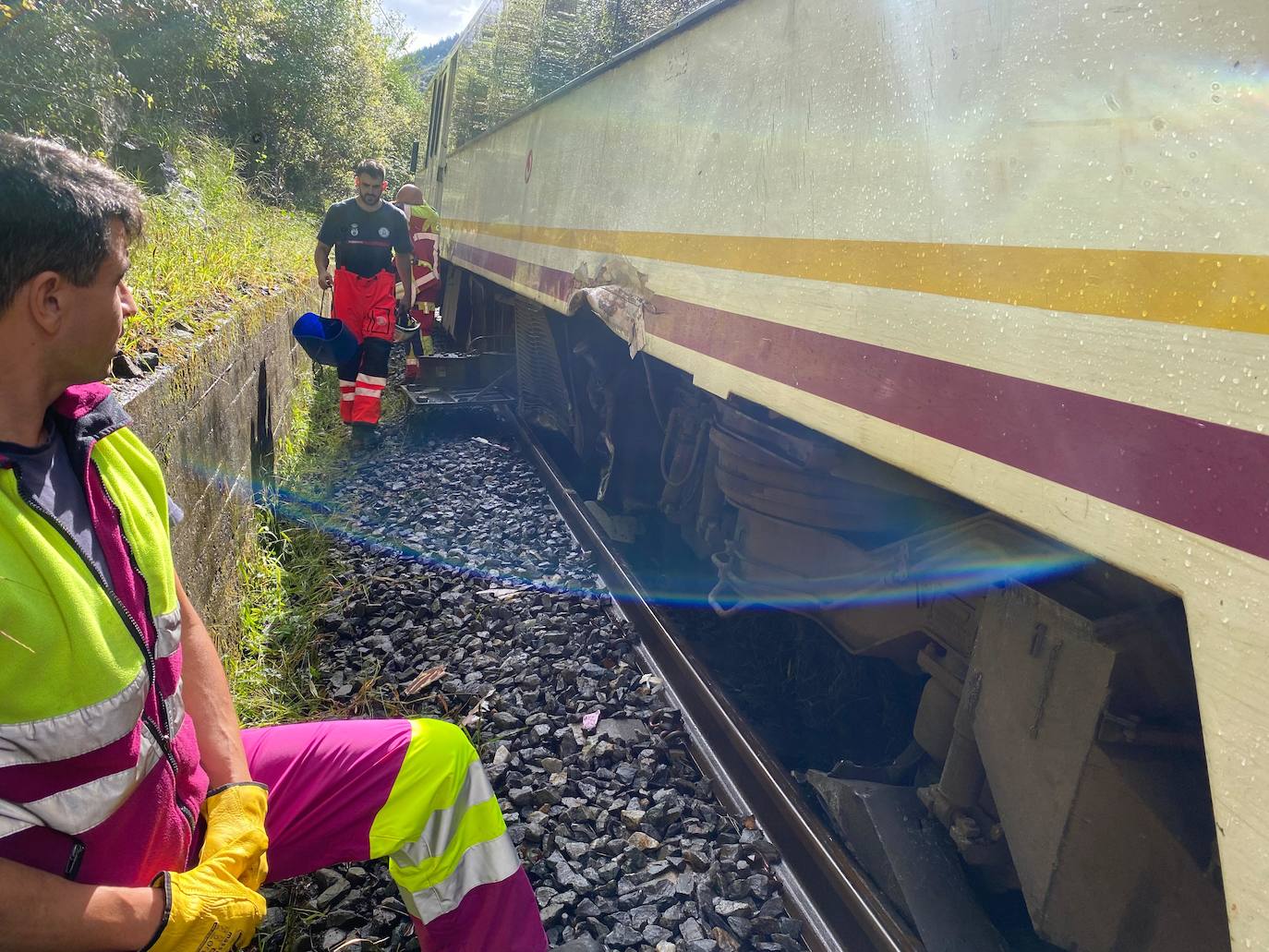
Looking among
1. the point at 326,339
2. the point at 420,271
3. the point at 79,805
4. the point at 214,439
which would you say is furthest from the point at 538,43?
the point at 79,805

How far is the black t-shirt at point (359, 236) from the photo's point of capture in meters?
6.46

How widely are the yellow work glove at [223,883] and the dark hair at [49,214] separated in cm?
97

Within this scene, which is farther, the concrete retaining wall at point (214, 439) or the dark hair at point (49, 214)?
the concrete retaining wall at point (214, 439)

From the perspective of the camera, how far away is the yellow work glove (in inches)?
54.2

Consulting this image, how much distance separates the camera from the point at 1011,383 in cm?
148

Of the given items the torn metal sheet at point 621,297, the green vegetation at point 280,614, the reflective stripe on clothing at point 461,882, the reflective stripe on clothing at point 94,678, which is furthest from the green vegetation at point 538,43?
the reflective stripe on clothing at point 461,882

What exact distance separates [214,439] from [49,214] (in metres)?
2.41

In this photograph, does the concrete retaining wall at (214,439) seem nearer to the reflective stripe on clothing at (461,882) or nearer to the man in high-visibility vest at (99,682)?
the man in high-visibility vest at (99,682)

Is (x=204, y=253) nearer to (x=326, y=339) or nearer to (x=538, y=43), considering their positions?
(x=326, y=339)

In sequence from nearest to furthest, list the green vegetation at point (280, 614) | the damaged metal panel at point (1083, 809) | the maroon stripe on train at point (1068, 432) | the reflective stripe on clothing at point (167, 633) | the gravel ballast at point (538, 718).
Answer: the maroon stripe on train at point (1068, 432), the reflective stripe on clothing at point (167, 633), the damaged metal panel at point (1083, 809), the gravel ballast at point (538, 718), the green vegetation at point (280, 614)

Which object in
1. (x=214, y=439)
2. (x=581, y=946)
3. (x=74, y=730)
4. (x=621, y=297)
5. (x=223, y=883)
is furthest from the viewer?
(x=621, y=297)

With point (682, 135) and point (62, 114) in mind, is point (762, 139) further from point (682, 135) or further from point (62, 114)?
point (62, 114)

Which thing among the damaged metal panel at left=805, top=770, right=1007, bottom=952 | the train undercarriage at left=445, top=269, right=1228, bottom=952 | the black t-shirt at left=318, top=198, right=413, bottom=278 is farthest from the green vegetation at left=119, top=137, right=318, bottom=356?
the damaged metal panel at left=805, top=770, right=1007, bottom=952

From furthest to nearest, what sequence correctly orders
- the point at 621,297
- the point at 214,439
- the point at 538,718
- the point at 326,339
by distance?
the point at 326,339, the point at 621,297, the point at 214,439, the point at 538,718
